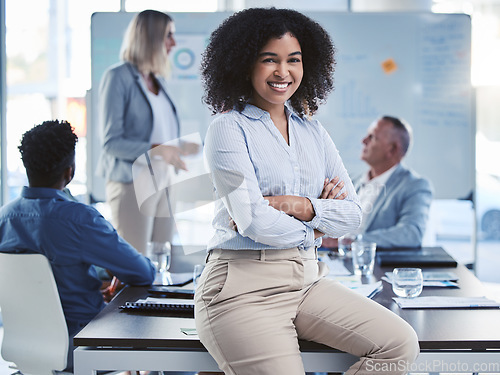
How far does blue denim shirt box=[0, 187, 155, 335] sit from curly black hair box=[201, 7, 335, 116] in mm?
558

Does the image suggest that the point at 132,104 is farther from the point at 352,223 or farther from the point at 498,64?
the point at 498,64

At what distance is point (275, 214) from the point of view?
155cm

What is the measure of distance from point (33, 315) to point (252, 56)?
3.31 ft

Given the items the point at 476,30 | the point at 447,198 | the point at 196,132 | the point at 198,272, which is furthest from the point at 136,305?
the point at 476,30

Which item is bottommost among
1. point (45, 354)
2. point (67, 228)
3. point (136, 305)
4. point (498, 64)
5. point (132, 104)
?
point (45, 354)

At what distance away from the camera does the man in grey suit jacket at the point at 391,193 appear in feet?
9.89

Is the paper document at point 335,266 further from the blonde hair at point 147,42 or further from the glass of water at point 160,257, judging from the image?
the blonde hair at point 147,42

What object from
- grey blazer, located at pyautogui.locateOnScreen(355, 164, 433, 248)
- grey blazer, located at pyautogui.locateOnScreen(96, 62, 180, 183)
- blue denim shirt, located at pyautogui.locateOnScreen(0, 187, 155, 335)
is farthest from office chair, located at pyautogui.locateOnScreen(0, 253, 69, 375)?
grey blazer, located at pyautogui.locateOnScreen(96, 62, 180, 183)

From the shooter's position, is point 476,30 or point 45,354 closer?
point 45,354

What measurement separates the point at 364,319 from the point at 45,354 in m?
1.00

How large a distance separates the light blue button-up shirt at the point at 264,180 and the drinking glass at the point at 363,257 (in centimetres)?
42

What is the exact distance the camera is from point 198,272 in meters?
2.01

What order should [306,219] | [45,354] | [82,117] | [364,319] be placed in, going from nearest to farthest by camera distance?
[364,319], [306,219], [45,354], [82,117]

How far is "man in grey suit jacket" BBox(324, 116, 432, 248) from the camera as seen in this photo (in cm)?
301
